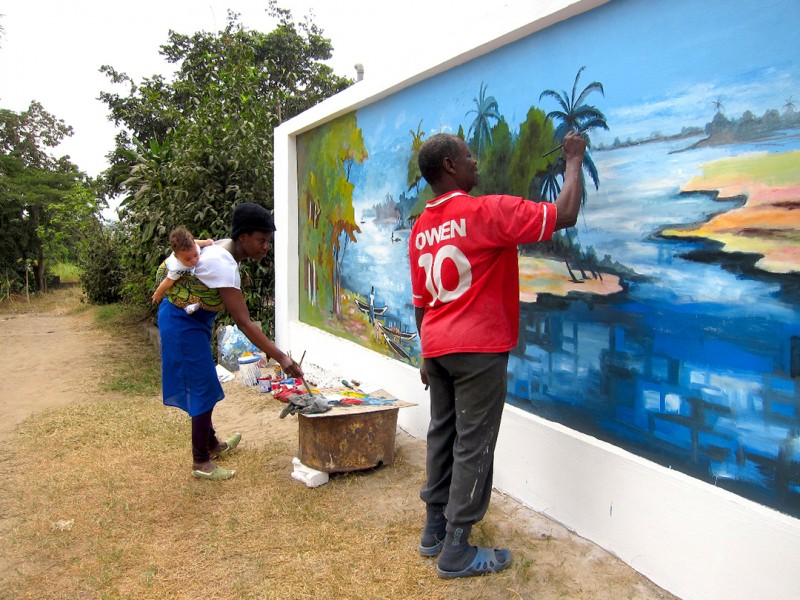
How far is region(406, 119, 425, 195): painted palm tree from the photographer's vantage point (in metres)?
4.15

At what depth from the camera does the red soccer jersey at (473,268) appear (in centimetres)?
224

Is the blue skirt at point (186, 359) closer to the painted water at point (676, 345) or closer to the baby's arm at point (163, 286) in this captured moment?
the baby's arm at point (163, 286)

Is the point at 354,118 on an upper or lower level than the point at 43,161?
lower

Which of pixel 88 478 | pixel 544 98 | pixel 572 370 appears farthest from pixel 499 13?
pixel 88 478

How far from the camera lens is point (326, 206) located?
18.9 feet

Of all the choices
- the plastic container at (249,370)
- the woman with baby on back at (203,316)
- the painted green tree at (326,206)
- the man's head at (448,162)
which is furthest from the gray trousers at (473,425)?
the plastic container at (249,370)

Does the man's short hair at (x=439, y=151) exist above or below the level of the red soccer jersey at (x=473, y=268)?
above

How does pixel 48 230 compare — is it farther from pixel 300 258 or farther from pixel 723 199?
pixel 723 199

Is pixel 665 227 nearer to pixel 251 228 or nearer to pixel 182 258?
pixel 251 228

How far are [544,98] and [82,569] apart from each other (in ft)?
10.6

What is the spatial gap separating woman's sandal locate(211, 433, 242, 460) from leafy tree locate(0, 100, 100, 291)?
14994 millimetres

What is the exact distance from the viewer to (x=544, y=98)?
9.98ft

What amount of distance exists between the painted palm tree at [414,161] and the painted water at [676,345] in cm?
155

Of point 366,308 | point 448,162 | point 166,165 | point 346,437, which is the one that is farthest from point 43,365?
point 448,162
